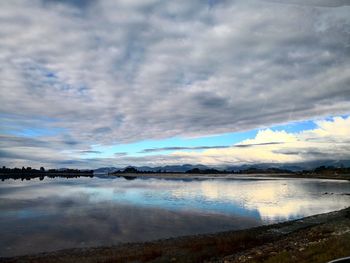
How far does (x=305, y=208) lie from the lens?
186ft

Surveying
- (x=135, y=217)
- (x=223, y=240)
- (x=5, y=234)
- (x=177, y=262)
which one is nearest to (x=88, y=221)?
(x=135, y=217)

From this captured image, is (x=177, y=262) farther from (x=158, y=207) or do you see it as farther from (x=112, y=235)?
(x=158, y=207)

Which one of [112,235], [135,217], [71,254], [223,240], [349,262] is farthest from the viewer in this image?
[135,217]

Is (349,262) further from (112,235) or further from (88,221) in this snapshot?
(88,221)

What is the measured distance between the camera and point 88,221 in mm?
43906

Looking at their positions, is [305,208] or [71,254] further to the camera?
[305,208]

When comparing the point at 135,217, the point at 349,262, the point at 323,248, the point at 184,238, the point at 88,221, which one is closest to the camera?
the point at 349,262

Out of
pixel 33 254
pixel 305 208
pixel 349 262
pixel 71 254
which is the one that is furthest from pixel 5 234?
pixel 305 208

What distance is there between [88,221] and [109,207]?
1434 centimetres

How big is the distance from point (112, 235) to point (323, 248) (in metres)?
22.4

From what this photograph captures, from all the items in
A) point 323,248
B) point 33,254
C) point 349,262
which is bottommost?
point 33,254

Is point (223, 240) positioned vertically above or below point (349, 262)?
below

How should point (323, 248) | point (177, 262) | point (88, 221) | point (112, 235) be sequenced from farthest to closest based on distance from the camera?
1. point (88, 221)
2. point (112, 235)
3. point (177, 262)
4. point (323, 248)

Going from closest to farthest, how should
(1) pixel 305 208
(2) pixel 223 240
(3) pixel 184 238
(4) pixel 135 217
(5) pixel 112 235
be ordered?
(2) pixel 223 240
(3) pixel 184 238
(5) pixel 112 235
(4) pixel 135 217
(1) pixel 305 208
